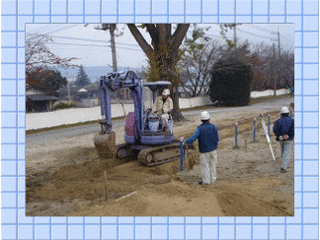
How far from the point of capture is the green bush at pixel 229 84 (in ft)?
36.4

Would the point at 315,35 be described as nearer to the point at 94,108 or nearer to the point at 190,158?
the point at 190,158

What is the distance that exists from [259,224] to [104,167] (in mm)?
4053

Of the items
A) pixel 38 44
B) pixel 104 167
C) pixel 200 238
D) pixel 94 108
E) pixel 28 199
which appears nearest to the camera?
pixel 200 238

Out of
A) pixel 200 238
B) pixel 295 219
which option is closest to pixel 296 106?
pixel 295 219

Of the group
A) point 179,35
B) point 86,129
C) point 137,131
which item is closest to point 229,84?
point 137,131

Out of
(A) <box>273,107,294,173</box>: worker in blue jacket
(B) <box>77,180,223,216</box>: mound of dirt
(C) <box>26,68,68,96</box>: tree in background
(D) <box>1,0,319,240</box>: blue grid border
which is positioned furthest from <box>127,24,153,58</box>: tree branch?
(A) <box>273,107,294,173</box>: worker in blue jacket

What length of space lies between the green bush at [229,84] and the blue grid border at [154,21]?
4.99 metres

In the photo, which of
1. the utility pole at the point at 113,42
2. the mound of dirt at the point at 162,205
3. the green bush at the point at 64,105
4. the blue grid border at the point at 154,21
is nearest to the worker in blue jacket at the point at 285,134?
the blue grid border at the point at 154,21

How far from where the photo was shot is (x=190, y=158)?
29.1ft

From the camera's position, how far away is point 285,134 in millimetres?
7098

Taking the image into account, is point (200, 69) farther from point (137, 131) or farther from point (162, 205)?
point (162, 205)

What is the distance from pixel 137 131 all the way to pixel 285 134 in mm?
3260

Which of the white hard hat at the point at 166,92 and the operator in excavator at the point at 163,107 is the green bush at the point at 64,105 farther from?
the white hard hat at the point at 166,92

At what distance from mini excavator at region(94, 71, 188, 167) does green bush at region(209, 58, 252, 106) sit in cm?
311
